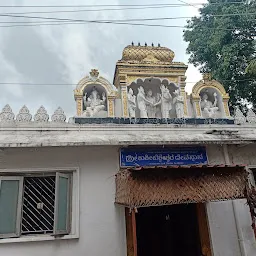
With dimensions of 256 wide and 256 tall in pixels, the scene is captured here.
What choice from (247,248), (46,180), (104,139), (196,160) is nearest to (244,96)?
(196,160)

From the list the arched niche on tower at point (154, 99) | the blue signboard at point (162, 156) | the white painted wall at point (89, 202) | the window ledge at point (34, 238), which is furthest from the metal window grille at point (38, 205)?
the arched niche on tower at point (154, 99)

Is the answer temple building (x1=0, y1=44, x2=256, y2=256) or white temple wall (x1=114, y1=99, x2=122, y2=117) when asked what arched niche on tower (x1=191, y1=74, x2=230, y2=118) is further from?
white temple wall (x1=114, y1=99, x2=122, y2=117)

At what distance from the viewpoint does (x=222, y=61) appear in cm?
1041

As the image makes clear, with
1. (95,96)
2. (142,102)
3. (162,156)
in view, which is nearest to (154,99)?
(142,102)

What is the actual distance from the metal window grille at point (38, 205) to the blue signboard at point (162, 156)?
158 centimetres

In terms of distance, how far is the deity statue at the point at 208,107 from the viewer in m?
7.41

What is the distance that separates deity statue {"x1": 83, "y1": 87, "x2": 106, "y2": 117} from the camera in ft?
22.5

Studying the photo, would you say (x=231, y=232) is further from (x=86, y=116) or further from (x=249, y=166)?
(x=86, y=116)

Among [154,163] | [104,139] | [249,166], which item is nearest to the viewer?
[104,139]

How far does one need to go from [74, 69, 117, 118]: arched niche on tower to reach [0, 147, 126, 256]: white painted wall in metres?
1.64

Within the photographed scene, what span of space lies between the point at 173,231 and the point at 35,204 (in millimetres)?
3793

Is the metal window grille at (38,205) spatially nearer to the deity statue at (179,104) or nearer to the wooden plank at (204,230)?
the wooden plank at (204,230)

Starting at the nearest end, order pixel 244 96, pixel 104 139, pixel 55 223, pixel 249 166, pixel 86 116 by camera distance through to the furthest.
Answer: pixel 55 223
pixel 104 139
pixel 249 166
pixel 86 116
pixel 244 96

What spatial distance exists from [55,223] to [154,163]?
228 centimetres
